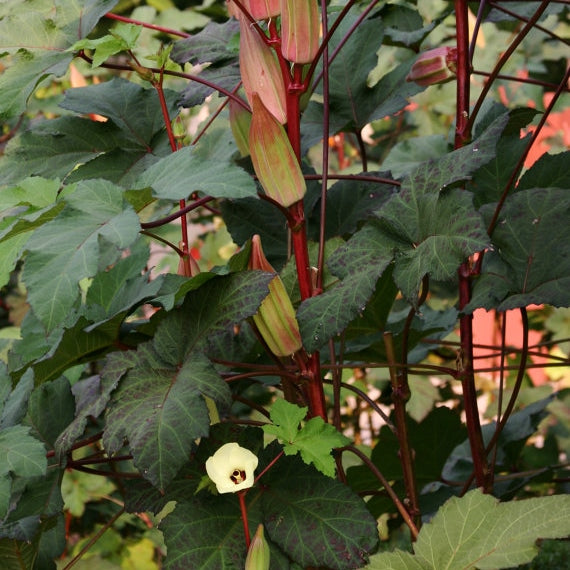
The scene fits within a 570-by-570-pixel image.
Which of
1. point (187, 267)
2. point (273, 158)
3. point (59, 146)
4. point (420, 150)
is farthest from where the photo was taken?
point (420, 150)

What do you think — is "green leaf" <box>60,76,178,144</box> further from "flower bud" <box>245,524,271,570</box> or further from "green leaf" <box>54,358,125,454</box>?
"flower bud" <box>245,524,271,570</box>

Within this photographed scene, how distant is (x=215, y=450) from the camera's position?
0.77 meters

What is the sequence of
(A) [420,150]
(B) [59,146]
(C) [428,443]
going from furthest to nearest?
(A) [420,150], (C) [428,443], (B) [59,146]

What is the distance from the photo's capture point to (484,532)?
71 centimetres

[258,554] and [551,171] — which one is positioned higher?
[551,171]

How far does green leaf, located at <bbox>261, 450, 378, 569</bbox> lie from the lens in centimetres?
71

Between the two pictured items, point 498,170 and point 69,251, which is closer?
point 69,251

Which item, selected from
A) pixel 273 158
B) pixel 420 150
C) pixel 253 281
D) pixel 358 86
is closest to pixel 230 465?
pixel 253 281

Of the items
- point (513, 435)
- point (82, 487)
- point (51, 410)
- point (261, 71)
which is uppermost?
point (261, 71)

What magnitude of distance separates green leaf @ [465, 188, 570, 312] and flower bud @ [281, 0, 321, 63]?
0.22m

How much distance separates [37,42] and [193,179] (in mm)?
297

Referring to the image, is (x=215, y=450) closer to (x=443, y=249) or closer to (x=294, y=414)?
(x=294, y=414)

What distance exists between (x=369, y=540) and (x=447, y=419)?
0.40 m

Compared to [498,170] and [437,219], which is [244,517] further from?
[498,170]
